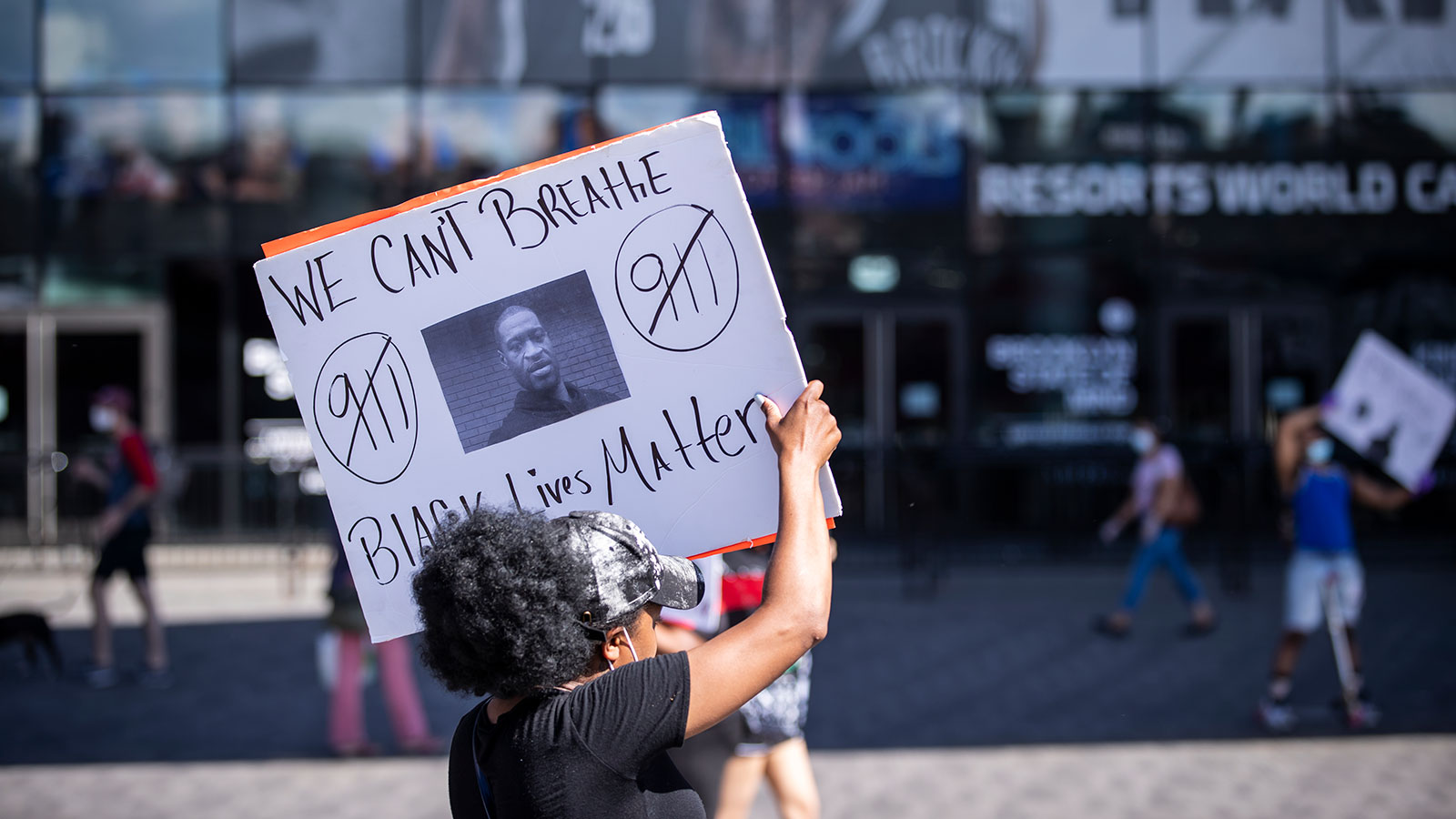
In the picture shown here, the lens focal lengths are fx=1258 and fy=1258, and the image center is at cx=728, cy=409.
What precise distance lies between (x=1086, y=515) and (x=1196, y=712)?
6.31 m

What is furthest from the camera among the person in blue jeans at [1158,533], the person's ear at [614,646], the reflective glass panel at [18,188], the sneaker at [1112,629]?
the reflective glass panel at [18,188]

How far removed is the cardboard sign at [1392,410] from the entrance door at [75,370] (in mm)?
12626

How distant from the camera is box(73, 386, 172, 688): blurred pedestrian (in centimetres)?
850

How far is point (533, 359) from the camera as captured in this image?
234 centimetres

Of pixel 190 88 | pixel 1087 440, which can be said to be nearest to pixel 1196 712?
pixel 1087 440

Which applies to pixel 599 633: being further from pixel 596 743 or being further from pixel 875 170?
pixel 875 170

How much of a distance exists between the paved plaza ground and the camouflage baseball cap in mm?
4025

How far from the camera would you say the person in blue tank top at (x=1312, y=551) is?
7113mm

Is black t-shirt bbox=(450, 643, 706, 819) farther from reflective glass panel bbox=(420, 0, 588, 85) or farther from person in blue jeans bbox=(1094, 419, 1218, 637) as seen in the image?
reflective glass panel bbox=(420, 0, 588, 85)

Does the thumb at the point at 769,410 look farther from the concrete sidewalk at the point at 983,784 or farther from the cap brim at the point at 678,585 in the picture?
the concrete sidewalk at the point at 983,784

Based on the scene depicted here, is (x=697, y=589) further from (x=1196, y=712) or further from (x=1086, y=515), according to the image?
(x=1086, y=515)

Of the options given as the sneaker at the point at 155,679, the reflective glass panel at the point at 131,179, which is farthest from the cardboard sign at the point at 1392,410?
the reflective glass panel at the point at 131,179

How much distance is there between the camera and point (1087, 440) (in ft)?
47.8

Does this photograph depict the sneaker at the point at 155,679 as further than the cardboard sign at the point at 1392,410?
Yes
